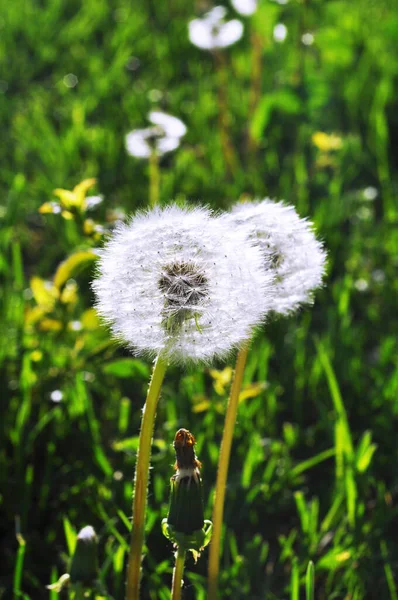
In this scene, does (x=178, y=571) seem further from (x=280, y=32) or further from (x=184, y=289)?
(x=280, y=32)

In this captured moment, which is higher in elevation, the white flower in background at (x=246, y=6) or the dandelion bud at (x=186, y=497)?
the white flower in background at (x=246, y=6)

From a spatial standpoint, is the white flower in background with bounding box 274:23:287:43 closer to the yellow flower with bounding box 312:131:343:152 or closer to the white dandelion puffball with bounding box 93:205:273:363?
the yellow flower with bounding box 312:131:343:152

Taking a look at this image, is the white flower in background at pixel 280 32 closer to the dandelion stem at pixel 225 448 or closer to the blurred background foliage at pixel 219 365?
the blurred background foliage at pixel 219 365

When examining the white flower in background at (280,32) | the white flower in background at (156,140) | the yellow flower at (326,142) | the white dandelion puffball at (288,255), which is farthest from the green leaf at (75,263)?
the white flower in background at (280,32)

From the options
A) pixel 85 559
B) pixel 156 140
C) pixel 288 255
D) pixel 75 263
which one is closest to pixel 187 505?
pixel 85 559

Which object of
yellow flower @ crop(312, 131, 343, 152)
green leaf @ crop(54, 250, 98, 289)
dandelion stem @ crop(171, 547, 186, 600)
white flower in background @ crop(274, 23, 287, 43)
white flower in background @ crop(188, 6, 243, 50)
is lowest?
dandelion stem @ crop(171, 547, 186, 600)

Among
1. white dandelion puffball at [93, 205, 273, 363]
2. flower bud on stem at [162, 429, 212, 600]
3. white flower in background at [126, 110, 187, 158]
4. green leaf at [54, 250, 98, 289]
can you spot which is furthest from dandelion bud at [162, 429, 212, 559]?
white flower in background at [126, 110, 187, 158]
